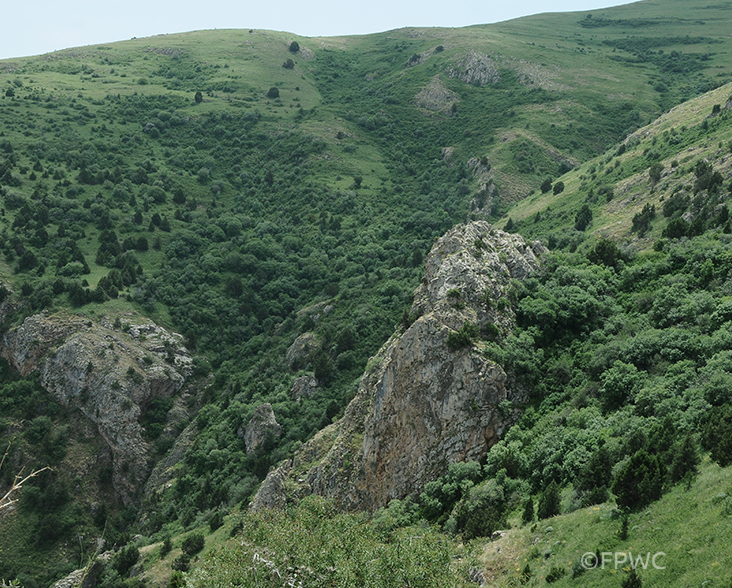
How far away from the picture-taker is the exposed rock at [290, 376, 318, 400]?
74.7 m

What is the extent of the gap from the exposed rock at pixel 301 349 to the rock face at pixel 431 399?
105 ft

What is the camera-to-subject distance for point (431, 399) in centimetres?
3941

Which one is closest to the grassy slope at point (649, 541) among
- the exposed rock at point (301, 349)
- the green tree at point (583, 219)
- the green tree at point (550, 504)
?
the green tree at point (550, 504)

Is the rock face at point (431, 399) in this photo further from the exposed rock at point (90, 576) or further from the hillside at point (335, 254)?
the exposed rock at point (90, 576)

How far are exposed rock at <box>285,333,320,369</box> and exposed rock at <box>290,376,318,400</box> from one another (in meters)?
5.73

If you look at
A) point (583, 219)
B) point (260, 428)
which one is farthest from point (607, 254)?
point (260, 428)

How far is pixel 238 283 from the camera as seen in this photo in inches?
4094

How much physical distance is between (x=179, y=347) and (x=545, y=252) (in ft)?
200

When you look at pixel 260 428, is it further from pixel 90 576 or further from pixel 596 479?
pixel 596 479

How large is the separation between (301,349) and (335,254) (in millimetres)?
31701

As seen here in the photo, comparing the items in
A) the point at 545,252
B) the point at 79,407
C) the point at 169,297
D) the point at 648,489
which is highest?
the point at 545,252

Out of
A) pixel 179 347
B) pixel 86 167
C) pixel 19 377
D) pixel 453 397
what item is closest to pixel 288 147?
pixel 86 167

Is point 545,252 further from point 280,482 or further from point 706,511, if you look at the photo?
point 706,511

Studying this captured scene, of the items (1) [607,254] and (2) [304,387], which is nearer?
(1) [607,254]
